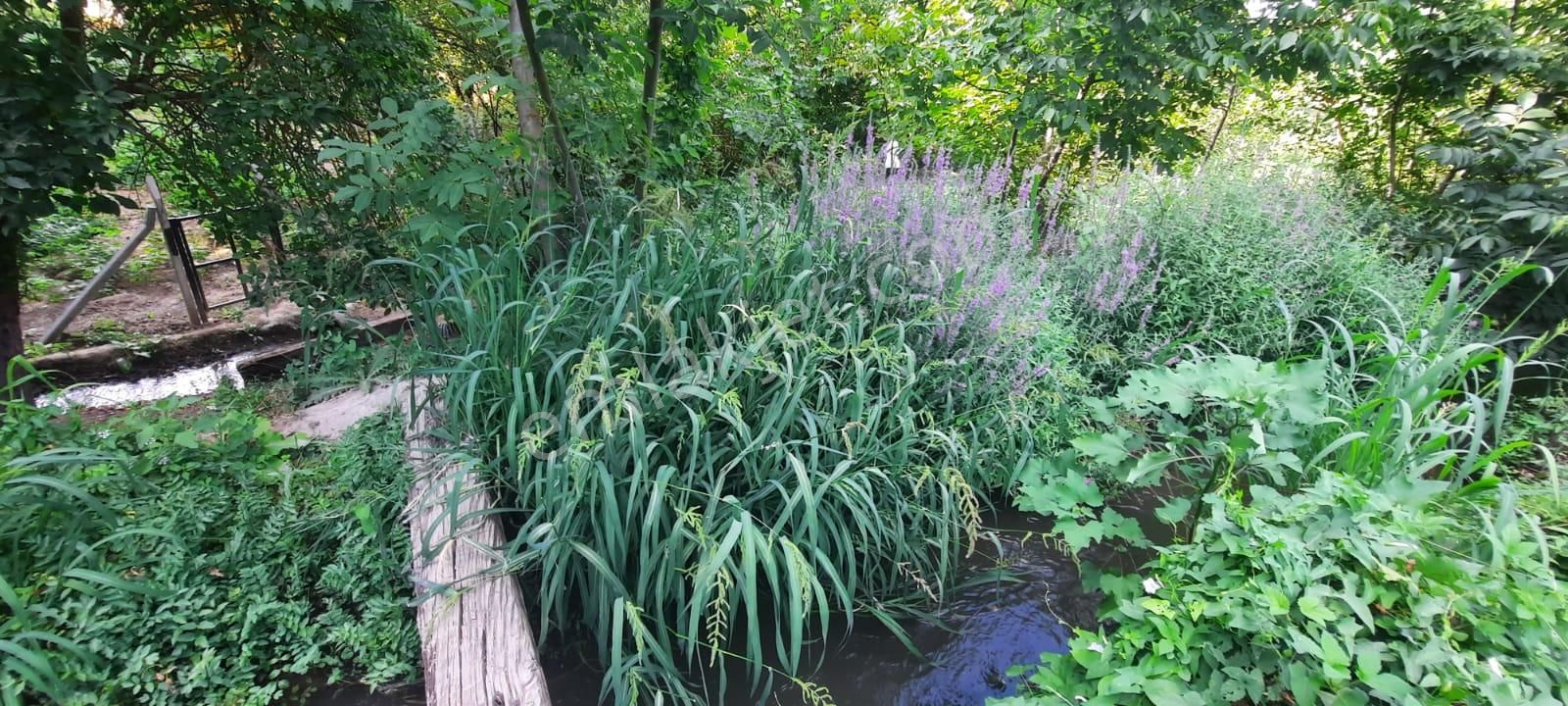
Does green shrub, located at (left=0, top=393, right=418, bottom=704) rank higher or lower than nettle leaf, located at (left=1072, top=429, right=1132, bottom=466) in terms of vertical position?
lower

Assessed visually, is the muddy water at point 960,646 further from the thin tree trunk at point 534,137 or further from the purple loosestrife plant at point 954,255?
the thin tree trunk at point 534,137

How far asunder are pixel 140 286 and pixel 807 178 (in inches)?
249

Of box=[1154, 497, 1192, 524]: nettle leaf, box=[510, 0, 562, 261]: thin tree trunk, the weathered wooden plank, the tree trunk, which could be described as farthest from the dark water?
the weathered wooden plank

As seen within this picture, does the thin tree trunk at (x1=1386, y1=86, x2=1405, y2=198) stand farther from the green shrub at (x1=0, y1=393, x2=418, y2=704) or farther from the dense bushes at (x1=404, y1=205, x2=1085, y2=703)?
the green shrub at (x1=0, y1=393, x2=418, y2=704)

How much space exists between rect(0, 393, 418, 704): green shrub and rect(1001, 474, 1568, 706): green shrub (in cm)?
188

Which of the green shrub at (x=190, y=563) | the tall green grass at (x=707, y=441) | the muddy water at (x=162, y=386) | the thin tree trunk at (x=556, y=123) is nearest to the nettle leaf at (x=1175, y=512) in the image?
the tall green grass at (x=707, y=441)

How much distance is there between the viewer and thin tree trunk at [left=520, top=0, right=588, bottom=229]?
242 cm

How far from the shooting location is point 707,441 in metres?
1.93

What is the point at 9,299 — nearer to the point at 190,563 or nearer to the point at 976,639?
the point at 190,563

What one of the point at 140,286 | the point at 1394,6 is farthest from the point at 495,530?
the point at 140,286

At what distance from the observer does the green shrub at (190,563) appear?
60.7 inches

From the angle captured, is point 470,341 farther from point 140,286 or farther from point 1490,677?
point 140,286

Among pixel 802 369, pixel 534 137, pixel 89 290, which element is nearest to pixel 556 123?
pixel 534 137

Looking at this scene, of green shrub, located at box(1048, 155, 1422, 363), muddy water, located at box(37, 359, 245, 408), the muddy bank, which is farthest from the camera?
the muddy bank
